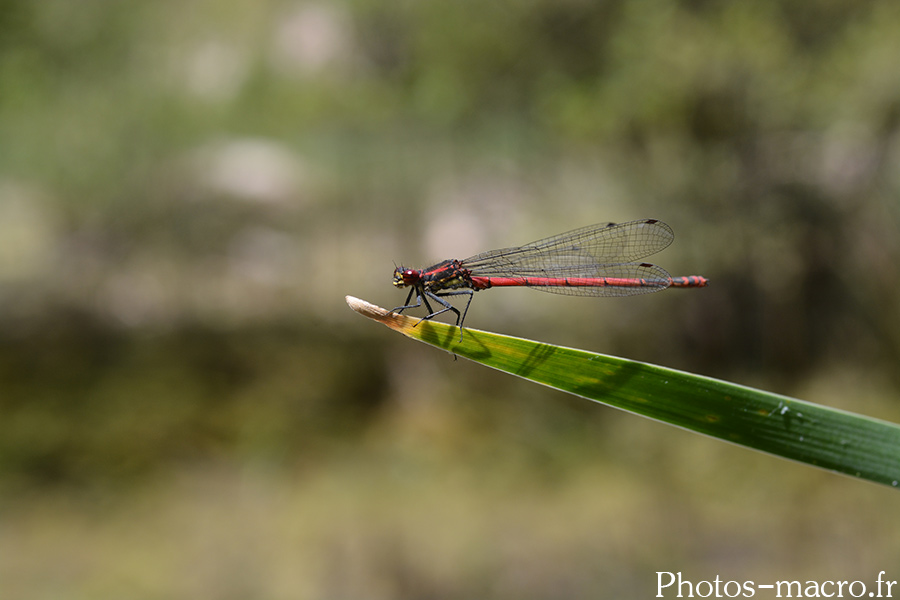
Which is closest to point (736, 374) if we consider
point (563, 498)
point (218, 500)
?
point (563, 498)

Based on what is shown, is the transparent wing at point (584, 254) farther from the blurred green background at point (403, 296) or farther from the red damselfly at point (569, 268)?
the blurred green background at point (403, 296)

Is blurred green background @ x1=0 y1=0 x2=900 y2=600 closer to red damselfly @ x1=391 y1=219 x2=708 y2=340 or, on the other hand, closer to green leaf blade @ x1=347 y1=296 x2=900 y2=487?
red damselfly @ x1=391 y1=219 x2=708 y2=340

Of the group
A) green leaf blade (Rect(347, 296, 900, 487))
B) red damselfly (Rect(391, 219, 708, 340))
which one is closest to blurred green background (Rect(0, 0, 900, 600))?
red damselfly (Rect(391, 219, 708, 340))

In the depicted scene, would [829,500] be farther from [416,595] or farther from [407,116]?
[407,116]

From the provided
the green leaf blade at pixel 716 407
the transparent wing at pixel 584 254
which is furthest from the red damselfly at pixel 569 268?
the green leaf blade at pixel 716 407

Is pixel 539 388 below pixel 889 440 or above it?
above

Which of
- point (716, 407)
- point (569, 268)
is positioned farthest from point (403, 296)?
point (716, 407)
